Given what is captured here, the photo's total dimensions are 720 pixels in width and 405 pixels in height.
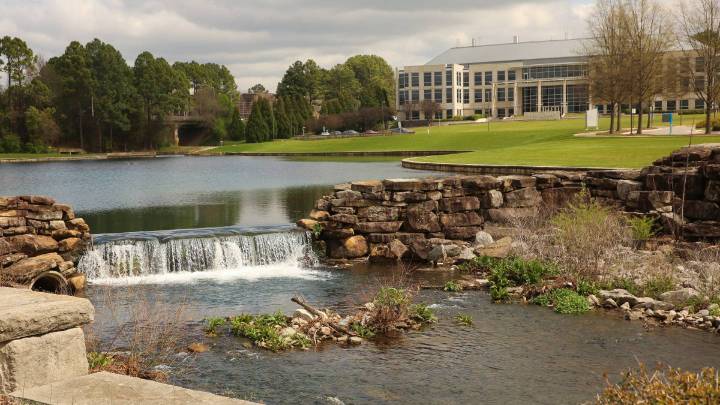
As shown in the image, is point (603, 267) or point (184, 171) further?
A: point (184, 171)

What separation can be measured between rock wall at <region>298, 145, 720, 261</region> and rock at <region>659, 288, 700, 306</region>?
5.57 metres

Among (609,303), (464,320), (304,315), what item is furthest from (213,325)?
(609,303)

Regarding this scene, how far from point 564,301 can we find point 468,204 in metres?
7.54

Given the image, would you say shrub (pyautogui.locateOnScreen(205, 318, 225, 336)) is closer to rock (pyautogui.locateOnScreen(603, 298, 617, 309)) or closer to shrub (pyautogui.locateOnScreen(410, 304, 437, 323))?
shrub (pyautogui.locateOnScreen(410, 304, 437, 323))

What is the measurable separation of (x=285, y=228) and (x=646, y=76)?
129 ft

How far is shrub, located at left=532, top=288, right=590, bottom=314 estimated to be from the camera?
43.8ft

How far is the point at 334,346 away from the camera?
11391mm

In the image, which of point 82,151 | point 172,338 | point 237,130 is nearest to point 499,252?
point 172,338

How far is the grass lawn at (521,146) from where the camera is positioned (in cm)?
3658

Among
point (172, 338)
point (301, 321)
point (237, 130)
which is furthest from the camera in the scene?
point (237, 130)

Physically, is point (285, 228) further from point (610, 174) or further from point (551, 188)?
point (610, 174)

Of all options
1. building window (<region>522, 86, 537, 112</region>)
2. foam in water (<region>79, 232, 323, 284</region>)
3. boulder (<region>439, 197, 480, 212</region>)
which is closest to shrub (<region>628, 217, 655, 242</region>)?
boulder (<region>439, 197, 480, 212</region>)

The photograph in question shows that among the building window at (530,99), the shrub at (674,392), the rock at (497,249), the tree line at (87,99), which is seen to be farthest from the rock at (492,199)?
the building window at (530,99)

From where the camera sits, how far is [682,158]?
1966cm
